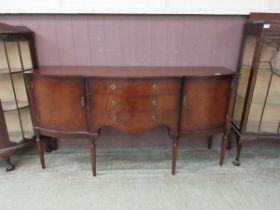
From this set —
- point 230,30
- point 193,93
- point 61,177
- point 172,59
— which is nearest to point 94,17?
point 172,59

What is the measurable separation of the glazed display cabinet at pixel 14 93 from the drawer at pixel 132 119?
2.38 ft

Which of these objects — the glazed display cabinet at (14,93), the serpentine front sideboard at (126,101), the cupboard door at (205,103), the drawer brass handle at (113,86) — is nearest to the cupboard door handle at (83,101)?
the serpentine front sideboard at (126,101)

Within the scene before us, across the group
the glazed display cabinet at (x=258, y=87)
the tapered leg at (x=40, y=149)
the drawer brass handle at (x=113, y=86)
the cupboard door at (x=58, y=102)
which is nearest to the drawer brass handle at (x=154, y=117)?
the drawer brass handle at (x=113, y=86)

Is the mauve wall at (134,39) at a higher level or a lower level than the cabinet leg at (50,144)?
higher

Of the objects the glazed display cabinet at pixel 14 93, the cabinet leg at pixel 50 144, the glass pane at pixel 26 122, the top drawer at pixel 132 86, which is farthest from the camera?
the cabinet leg at pixel 50 144

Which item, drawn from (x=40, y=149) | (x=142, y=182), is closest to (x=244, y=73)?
(x=142, y=182)

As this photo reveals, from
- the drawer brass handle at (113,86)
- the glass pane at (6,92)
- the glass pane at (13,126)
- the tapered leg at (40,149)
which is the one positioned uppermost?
the drawer brass handle at (113,86)

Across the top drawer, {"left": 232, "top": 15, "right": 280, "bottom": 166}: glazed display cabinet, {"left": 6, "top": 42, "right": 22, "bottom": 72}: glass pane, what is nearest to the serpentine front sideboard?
the top drawer

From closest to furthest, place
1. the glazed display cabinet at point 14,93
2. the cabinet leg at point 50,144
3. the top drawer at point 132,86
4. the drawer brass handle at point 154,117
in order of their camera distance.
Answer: the top drawer at point 132,86, the drawer brass handle at point 154,117, the glazed display cabinet at point 14,93, the cabinet leg at point 50,144

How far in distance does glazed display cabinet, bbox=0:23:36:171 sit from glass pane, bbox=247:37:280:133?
1.92 meters

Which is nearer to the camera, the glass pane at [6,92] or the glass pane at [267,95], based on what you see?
the glass pane at [267,95]

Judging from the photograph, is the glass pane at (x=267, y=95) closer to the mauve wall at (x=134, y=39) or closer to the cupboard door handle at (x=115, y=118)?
the mauve wall at (x=134, y=39)

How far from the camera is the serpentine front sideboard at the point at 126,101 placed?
1558 mm

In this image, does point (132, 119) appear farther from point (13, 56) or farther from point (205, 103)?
point (13, 56)
